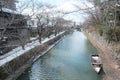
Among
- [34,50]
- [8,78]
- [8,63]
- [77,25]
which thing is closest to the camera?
[8,78]

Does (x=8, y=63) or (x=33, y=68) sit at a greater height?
(x=8, y=63)

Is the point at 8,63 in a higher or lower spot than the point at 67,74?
higher

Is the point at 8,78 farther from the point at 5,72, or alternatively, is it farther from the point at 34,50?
the point at 34,50

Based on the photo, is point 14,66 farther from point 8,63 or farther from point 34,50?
point 34,50

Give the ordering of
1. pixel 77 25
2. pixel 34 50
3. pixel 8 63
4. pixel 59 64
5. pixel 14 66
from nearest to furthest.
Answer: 1. pixel 8 63
2. pixel 14 66
3. pixel 59 64
4. pixel 34 50
5. pixel 77 25

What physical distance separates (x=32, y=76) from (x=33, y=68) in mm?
2236

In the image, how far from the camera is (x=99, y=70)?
15.0 m

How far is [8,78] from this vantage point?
40.1 feet

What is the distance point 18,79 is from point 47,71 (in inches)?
111

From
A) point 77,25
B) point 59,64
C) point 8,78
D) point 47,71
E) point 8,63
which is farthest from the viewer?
point 77,25

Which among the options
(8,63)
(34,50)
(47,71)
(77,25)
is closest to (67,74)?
(47,71)

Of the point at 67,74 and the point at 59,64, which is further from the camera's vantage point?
the point at 59,64

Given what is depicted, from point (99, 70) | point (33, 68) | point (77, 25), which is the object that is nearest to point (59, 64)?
point (33, 68)

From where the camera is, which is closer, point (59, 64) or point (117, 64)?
point (117, 64)
